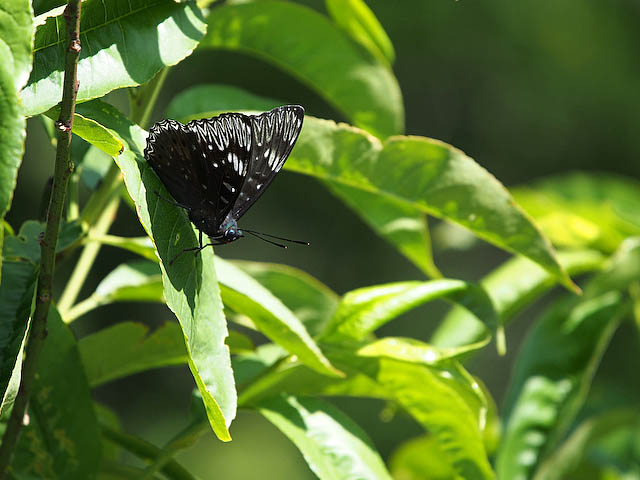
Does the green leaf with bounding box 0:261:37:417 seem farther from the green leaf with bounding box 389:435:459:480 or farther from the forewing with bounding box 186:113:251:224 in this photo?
the green leaf with bounding box 389:435:459:480

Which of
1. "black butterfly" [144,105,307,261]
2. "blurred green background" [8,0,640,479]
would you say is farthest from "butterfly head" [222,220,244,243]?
"blurred green background" [8,0,640,479]

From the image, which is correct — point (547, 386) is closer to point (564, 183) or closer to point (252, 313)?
point (252, 313)

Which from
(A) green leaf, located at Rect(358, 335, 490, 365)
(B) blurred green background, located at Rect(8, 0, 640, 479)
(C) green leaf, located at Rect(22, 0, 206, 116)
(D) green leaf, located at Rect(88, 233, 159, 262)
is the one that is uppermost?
(C) green leaf, located at Rect(22, 0, 206, 116)

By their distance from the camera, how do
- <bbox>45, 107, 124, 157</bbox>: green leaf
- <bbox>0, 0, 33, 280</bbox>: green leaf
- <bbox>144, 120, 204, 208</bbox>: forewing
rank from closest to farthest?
<bbox>0, 0, 33, 280</bbox>: green leaf
<bbox>45, 107, 124, 157</bbox>: green leaf
<bbox>144, 120, 204, 208</bbox>: forewing

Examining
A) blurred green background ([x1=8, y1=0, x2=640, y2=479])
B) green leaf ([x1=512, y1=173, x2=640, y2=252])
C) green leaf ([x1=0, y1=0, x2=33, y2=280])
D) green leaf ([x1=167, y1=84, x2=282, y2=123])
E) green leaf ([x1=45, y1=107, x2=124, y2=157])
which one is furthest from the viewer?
blurred green background ([x1=8, y1=0, x2=640, y2=479])

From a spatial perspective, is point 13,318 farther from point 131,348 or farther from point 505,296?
point 505,296
